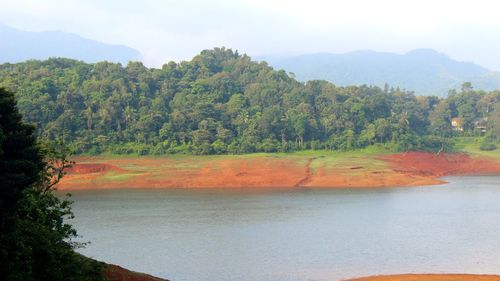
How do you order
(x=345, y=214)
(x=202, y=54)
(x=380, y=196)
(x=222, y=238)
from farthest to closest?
(x=202, y=54) < (x=380, y=196) < (x=345, y=214) < (x=222, y=238)

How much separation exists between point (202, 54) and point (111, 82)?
36.9 meters

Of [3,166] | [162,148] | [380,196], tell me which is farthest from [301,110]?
[3,166]

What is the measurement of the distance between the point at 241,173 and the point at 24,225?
56317 mm

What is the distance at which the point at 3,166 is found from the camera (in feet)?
63.6

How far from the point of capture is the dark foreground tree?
1834 cm

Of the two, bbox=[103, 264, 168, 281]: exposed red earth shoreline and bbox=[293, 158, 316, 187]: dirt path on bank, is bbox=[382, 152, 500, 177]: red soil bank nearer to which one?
bbox=[293, 158, 316, 187]: dirt path on bank

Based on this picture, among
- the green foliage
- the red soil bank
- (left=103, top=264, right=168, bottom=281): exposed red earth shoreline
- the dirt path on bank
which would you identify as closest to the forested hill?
the red soil bank

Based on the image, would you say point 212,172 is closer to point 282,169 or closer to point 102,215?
point 282,169

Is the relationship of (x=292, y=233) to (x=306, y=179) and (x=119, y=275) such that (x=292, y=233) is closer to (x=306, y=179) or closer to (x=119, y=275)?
(x=119, y=275)

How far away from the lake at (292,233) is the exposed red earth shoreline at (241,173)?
10657 millimetres

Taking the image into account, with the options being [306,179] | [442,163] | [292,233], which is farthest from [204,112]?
[292,233]

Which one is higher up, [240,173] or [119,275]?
[119,275]

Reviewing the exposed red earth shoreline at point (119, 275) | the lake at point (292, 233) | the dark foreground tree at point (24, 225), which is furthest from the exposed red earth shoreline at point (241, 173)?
the dark foreground tree at point (24, 225)

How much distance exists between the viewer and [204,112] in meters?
95.7
